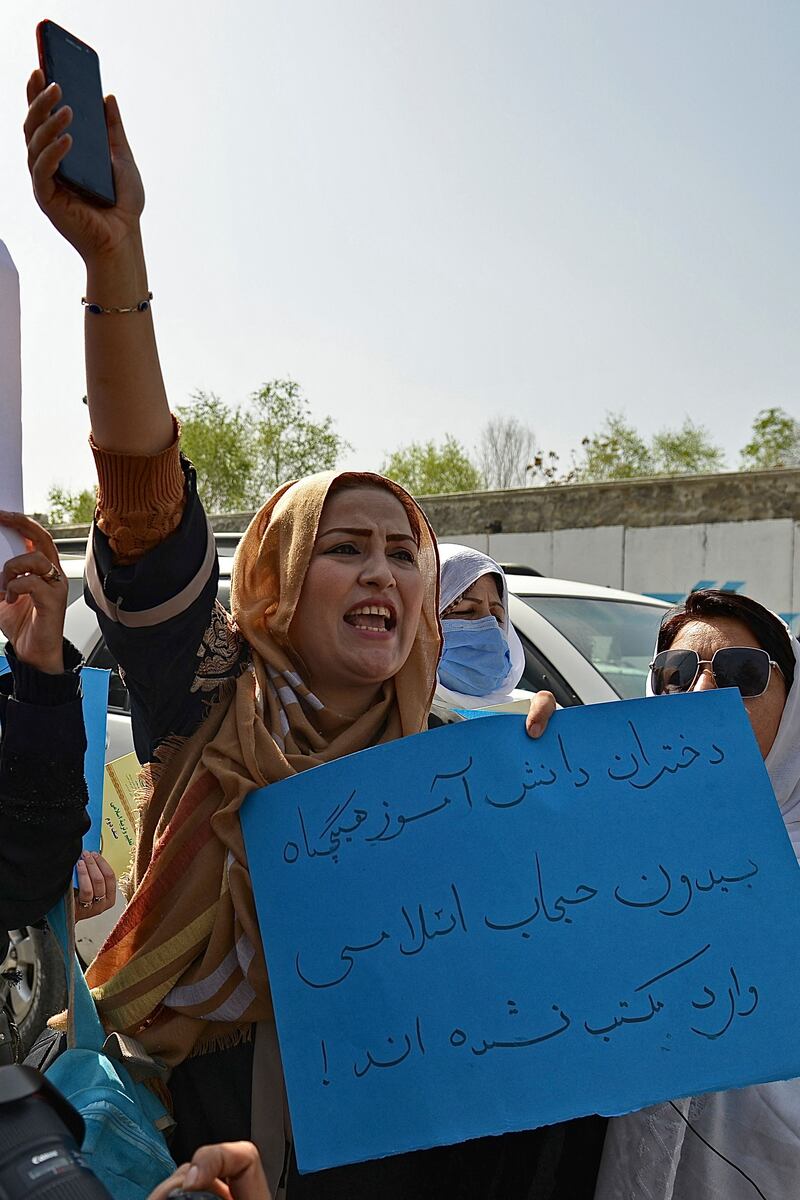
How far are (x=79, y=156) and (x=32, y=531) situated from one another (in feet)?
1.62

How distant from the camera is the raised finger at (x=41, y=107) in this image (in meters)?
1.32

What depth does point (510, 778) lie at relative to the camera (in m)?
1.60

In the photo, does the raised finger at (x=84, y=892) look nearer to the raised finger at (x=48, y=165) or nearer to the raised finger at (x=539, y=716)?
the raised finger at (x=539, y=716)

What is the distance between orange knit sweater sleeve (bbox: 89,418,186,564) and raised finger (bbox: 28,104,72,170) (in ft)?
1.31

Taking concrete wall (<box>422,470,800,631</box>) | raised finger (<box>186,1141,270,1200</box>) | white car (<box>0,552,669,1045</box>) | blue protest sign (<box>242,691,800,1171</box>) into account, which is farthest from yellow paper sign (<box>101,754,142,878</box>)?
concrete wall (<box>422,470,800,631</box>)

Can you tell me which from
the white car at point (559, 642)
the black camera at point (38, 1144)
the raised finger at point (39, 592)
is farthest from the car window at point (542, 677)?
the black camera at point (38, 1144)

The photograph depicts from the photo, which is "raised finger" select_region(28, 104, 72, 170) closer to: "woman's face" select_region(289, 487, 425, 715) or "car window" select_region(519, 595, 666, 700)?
"woman's face" select_region(289, 487, 425, 715)

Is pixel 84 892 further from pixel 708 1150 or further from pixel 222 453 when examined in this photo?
pixel 222 453

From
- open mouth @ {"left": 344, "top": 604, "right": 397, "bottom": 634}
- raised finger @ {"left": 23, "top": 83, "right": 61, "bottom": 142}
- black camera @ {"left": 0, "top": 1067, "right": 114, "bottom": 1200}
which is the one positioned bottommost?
black camera @ {"left": 0, "top": 1067, "right": 114, "bottom": 1200}

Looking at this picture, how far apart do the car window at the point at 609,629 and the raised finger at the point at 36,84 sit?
3613mm

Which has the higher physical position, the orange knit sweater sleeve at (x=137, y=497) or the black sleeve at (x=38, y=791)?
the orange knit sweater sleeve at (x=137, y=497)

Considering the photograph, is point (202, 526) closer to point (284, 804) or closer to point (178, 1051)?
point (284, 804)

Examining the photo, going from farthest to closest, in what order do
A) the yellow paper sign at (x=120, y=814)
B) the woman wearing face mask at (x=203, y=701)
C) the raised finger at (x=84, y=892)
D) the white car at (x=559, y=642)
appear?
the white car at (x=559, y=642) < the yellow paper sign at (x=120, y=814) < the raised finger at (x=84, y=892) < the woman wearing face mask at (x=203, y=701)

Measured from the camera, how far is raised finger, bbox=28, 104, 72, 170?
133 cm
